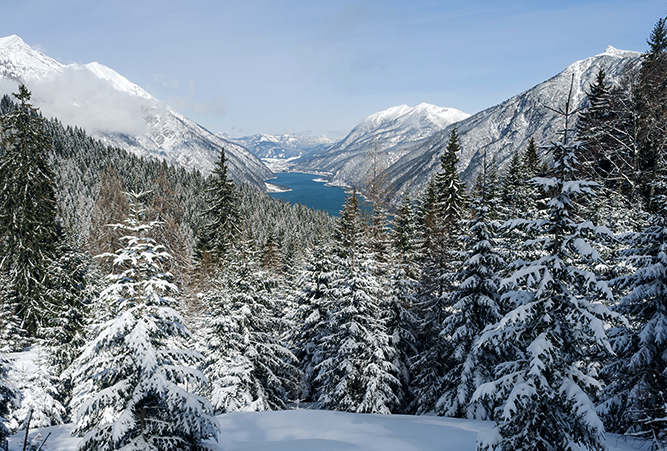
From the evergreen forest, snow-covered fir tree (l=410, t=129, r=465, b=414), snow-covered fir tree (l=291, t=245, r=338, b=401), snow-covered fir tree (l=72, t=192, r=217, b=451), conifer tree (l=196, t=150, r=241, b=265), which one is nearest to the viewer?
the evergreen forest

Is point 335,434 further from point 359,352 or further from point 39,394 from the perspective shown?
point 39,394

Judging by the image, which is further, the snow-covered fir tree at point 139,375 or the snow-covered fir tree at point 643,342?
the snow-covered fir tree at point 643,342

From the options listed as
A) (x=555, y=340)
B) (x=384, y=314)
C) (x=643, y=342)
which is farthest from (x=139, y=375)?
(x=384, y=314)

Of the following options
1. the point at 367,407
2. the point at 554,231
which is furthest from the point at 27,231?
the point at 554,231

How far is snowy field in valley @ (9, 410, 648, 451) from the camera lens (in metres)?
9.68

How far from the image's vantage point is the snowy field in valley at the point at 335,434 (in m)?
9.68

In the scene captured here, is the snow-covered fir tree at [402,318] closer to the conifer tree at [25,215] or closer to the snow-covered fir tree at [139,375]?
the snow-covered fir tree at [139,375]

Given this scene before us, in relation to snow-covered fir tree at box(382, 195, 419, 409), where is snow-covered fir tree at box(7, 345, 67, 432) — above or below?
below

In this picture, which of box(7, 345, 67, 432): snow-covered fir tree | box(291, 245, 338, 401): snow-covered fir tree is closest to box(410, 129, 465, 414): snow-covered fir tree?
box(291, 245, 338, 401): snow-covered fir tree

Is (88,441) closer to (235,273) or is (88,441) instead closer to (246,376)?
(246,376)

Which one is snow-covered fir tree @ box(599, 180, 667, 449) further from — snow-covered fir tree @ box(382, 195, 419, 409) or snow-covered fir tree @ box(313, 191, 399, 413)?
snow-covered fir tree @ box(382, 195, 419, 409)

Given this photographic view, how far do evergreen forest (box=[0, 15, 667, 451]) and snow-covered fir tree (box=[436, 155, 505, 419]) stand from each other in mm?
94

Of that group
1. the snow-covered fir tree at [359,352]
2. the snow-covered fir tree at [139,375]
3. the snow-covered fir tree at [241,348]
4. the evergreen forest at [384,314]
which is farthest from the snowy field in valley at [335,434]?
the snow-covered fir tree at [359,352]

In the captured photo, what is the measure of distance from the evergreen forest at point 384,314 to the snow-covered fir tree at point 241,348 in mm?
115
